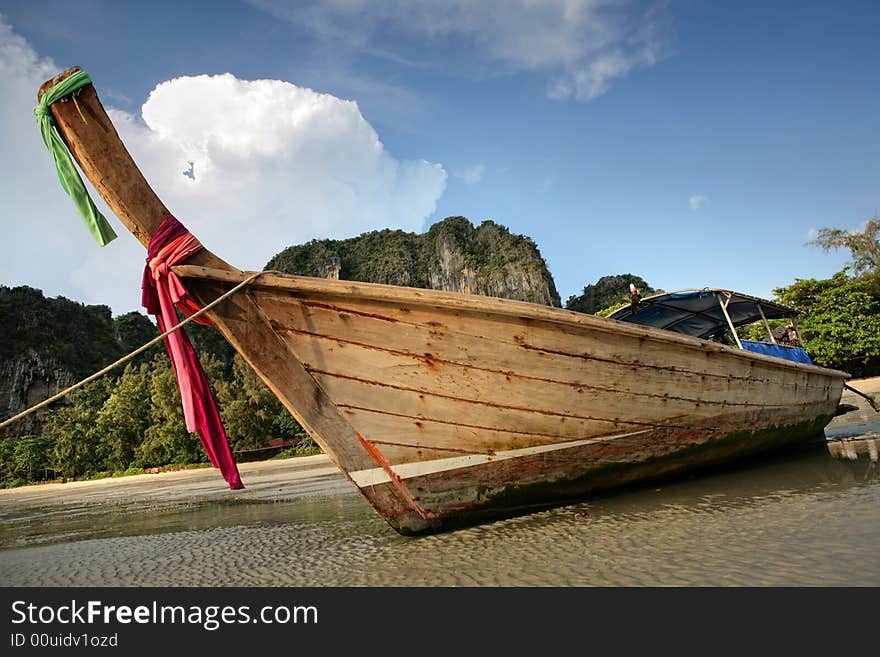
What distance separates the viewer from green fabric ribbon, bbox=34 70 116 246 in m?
2.64

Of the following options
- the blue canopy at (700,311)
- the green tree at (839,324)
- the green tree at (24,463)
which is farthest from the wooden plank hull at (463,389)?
the green tree at (24,463)

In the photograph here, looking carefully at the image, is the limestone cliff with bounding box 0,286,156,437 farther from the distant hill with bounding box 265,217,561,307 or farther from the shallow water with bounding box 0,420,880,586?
the shallow water with bounding box 0,420,880,586

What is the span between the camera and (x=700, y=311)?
23.5 ft

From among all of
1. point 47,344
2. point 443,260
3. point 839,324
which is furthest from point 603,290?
point 47,344

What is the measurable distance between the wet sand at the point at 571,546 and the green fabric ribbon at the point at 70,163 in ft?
7.07

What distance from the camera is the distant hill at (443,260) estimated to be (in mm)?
94125

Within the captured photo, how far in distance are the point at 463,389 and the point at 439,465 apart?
0.54 m

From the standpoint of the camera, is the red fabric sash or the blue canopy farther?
the blue canopy

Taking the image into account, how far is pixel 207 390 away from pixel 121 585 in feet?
3.93

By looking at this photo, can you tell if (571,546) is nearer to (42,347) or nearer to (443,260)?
(42,347)

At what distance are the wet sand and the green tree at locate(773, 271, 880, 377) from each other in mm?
18922

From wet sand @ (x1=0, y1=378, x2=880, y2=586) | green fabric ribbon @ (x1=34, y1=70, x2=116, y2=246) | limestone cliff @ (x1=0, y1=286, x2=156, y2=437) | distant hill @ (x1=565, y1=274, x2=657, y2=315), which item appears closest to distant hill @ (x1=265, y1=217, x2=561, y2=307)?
distant hill @ (x1=565, y1=274, x2=657, y2=315)
